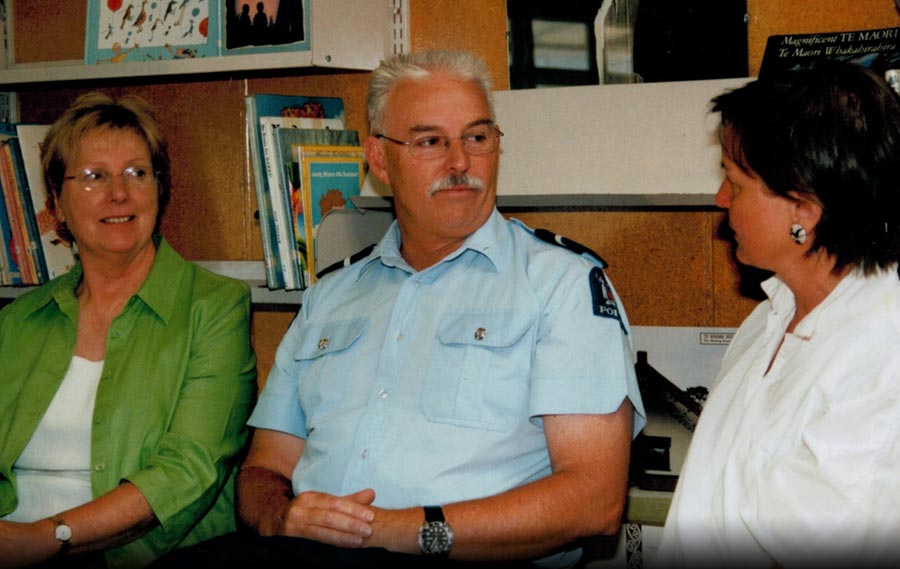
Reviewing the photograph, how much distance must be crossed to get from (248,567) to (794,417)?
0.80 meters

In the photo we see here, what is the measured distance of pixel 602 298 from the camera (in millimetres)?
1692

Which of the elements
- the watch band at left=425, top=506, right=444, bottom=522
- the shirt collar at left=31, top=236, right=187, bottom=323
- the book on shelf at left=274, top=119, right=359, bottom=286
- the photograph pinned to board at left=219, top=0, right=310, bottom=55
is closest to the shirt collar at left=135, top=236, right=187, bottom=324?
the shirt collar at left=31, top=236, right=187, bottom=323

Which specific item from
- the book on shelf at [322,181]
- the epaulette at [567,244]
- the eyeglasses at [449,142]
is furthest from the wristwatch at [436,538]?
the book on shelf at [322,181]

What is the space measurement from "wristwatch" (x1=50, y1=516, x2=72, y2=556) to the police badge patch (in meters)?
1.09

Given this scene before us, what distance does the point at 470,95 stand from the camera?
1824 millimetres

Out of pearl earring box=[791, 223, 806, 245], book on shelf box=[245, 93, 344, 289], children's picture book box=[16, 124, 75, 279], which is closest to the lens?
pearl earring box=[791, 223, 806, 245]

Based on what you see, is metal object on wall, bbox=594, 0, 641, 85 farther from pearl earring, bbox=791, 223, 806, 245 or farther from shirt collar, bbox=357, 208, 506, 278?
pearl earring, bbox=791, 223, 806, 245

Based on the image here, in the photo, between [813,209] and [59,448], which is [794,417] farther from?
[59,448]

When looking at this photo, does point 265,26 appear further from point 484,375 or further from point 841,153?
point 841,153

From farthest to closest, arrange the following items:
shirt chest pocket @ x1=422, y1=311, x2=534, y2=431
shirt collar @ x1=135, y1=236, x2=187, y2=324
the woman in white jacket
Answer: shirt collar @ x1=135, y1=236, x2=187, y2=324 < shirt chest pocket @ x1=422, y1=311, x2=534, y2=431 < the woman in white jacket

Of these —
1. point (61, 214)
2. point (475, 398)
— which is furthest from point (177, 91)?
point (475, 398)

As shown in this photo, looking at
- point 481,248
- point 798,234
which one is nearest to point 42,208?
point 481,248

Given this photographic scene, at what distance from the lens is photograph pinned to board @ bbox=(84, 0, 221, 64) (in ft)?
7.43

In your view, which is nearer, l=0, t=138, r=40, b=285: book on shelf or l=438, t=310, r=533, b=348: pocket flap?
l=438, t=310, r=533, b=348: pocket flap
